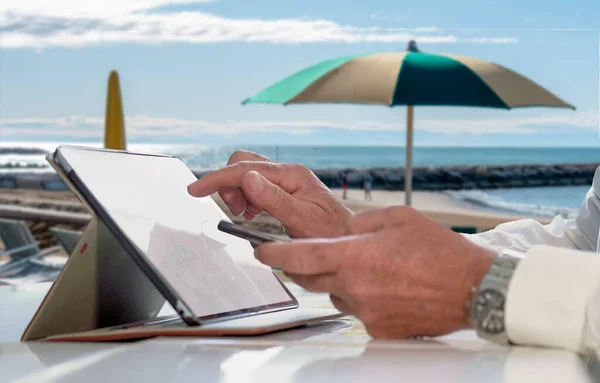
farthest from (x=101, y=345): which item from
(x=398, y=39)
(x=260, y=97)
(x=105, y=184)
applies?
(x=398, y=39)

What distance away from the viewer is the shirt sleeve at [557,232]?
956mm

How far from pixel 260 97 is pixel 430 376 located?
5.41 meters

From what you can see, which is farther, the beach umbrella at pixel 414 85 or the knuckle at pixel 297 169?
the beach umbrella at pixel 414 85

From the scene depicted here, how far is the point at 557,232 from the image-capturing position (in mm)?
1034

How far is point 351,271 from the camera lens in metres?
0.50

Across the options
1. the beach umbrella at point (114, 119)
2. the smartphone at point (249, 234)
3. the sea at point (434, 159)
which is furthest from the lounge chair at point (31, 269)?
the sea at point (434, 159)

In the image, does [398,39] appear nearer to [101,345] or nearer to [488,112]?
[488,112]

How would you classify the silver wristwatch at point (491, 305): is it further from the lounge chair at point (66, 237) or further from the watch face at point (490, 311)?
the lounge chair at point (66, 237)

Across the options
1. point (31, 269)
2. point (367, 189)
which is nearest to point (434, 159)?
point (367, 189)

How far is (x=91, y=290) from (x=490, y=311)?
12.2 inches

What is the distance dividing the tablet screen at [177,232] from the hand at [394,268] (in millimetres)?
77

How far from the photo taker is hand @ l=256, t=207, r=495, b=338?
50 centimetres

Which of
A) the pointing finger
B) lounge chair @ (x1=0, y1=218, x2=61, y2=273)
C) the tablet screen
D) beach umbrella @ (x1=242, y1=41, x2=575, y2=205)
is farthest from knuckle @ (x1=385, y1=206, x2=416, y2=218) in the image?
lounge chair @ (x1=0, y1=218, x2=61, y2=273)

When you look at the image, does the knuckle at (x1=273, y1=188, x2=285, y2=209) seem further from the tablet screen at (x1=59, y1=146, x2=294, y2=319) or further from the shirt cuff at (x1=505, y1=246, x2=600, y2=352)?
the shirt cuff at (x1=505, y1=246, x2=600, y2=352)
